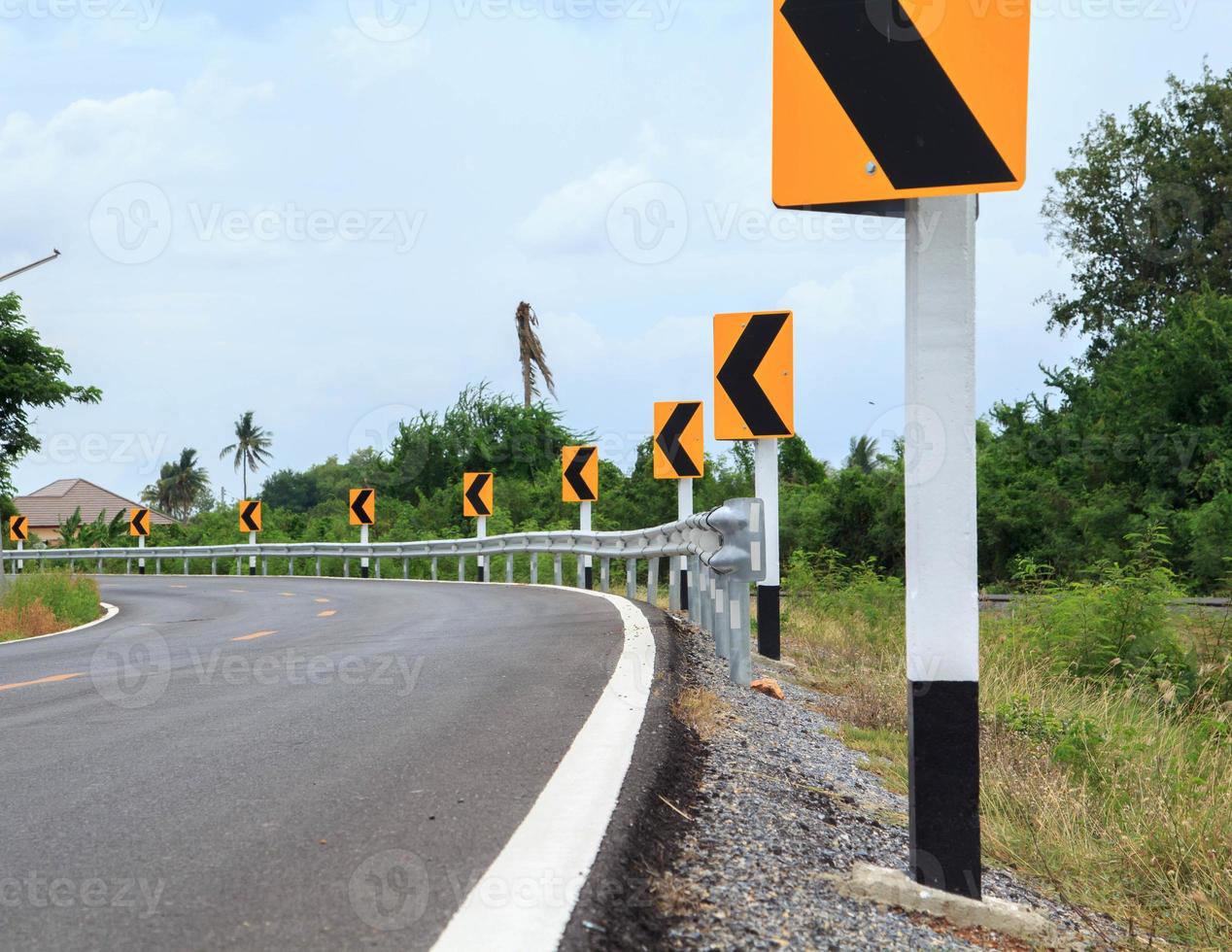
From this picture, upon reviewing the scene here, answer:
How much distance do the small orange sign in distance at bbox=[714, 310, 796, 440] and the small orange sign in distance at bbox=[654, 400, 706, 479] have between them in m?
4.98

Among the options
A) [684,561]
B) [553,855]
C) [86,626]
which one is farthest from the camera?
[86,626]

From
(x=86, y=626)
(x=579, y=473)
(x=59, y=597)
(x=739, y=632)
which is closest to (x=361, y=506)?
(x=579, y=473)

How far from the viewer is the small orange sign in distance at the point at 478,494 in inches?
1052

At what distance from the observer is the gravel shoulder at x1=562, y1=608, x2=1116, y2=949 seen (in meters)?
3.02

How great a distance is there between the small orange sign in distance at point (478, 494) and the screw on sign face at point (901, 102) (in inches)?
905

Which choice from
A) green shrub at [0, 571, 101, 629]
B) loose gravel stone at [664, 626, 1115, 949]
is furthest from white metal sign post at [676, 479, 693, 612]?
green shrub at [0, 571, 101, 629]

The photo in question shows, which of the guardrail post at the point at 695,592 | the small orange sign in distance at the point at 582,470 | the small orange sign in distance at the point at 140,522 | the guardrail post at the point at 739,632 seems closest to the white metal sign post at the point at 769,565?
the guardrail post at the point at 695,592

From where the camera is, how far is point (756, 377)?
9797mm

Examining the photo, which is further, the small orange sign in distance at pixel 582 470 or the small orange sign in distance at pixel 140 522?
the small orange sign in distance at pixel 140 522

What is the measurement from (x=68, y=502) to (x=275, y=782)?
121197 mm

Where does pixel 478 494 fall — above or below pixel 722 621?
above

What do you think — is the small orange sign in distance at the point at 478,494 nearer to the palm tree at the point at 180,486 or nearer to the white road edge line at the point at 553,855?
the white road edge line at the point at 553,855

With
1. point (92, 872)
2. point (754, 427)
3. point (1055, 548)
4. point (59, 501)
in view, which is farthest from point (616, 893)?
point (59, 501)

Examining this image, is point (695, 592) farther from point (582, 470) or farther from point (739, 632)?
point (582, 470)
